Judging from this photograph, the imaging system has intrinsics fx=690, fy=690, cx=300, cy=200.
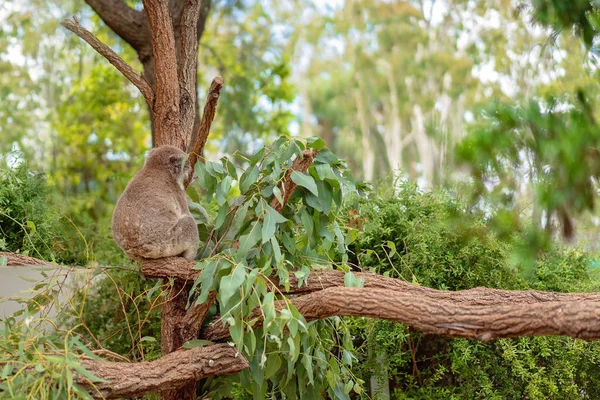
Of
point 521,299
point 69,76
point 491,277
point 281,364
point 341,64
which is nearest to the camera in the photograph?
point 521,299

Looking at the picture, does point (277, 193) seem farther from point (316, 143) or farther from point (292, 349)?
point (292, 349)

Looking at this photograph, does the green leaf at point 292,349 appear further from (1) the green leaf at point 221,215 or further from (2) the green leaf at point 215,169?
(2) the green leaf at point 215,169

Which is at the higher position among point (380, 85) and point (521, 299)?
point (380, 85)

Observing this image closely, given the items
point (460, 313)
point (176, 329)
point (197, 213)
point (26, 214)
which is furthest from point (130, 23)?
point (460, 313)

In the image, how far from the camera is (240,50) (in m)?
9.82

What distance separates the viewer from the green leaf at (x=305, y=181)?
7.70 feet

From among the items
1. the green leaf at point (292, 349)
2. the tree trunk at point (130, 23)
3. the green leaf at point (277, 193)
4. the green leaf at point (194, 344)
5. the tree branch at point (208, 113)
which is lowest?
the green leaf at point (194, 344)

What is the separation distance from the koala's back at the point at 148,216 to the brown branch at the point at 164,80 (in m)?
0.23

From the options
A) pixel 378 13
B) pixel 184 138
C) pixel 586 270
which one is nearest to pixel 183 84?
pixel 184 138

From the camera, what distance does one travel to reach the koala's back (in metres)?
2.65

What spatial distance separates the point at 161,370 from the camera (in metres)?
2.38

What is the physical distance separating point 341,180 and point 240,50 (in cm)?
766

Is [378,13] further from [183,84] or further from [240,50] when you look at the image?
[183,84]

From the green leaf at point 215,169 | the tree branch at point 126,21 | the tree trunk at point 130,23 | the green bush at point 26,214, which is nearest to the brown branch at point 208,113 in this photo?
the green leaf at point 215,169
